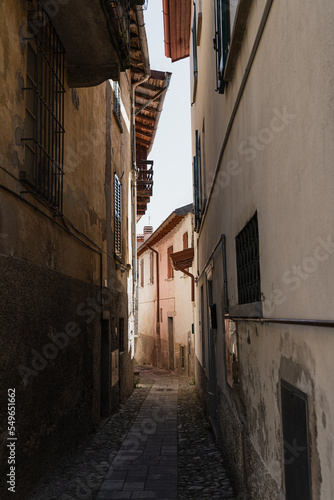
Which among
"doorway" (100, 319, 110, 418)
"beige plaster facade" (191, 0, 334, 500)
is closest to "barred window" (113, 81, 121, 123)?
"doorway" (100, 319, 110, 418)

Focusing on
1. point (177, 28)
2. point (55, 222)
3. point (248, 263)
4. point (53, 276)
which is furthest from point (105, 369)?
point (177, 28)

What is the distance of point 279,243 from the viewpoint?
293cm

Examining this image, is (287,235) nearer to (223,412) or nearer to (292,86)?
(292,86)

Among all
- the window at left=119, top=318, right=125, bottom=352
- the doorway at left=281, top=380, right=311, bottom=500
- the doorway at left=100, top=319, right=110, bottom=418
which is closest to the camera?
the doorway at left=281, top=380, right=311, bottom=500

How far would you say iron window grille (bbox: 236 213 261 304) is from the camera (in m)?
3.81

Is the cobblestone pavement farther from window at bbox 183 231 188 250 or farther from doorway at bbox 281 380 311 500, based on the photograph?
window at bbox 183 231 188 250

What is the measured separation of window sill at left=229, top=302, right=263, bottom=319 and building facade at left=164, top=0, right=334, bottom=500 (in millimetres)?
24

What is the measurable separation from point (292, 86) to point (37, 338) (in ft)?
12.5

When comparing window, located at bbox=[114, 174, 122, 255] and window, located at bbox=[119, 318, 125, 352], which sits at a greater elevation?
window, located at bbox=[114, 174, 122, 255]

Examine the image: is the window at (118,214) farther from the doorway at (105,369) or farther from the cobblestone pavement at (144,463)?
the cobblestone pavement at (144,463)

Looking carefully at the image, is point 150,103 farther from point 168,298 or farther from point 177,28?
point 168,298

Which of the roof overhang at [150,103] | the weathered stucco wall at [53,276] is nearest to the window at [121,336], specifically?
the weathered stucco wall at [53,276]

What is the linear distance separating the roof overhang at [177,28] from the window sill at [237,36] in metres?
8.78

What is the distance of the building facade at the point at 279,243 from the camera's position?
2085 millimetres
